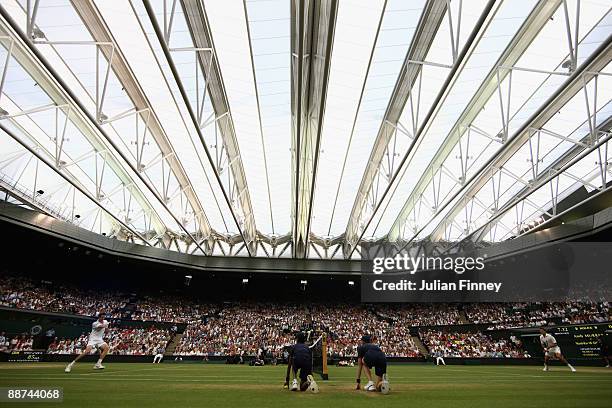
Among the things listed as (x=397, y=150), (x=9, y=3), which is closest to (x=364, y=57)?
(x=397, y=150)

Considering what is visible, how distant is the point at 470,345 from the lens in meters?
36.8

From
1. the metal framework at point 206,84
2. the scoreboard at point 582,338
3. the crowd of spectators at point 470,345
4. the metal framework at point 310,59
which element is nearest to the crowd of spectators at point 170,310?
the metal framework at point 206,84

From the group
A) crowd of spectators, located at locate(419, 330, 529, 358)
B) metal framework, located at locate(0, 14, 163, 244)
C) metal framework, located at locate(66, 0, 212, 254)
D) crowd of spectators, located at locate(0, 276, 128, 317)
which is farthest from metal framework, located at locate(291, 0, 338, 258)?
crowd of spectators, located at locate(0, 276, 128, 317)

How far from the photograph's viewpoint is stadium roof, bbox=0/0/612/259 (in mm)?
13484

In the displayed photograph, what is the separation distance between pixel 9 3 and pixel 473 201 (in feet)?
88.2

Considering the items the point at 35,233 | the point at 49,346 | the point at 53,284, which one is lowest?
the point at 49,346

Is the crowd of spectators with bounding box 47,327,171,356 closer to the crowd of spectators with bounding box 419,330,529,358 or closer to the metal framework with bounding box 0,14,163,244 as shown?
the metal framework with bounding box 0,14,163,244

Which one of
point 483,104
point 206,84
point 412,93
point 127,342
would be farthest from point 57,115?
point 127,342

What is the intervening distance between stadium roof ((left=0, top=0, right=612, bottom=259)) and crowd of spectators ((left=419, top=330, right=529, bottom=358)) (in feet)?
36.8

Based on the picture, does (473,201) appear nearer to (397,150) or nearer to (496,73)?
(397,150)

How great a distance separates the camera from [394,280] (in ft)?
167

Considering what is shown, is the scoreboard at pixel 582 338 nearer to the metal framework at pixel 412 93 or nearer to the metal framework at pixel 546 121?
the metal framework at pixel 546 121

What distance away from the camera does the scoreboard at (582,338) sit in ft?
85.8

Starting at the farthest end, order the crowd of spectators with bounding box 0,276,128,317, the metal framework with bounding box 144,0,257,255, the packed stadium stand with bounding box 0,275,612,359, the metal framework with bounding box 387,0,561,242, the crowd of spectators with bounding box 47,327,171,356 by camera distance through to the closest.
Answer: the packed stadium stand with bounding box 0,275,612,359 → the crowd of spectators with bounding box 0,276,128,317 → the crowd of spectators with bounding box 47,327,171,356 → the metal framework with bounding box 387,0,561,242 → the metal framework with bounding box 144,0,257,255
